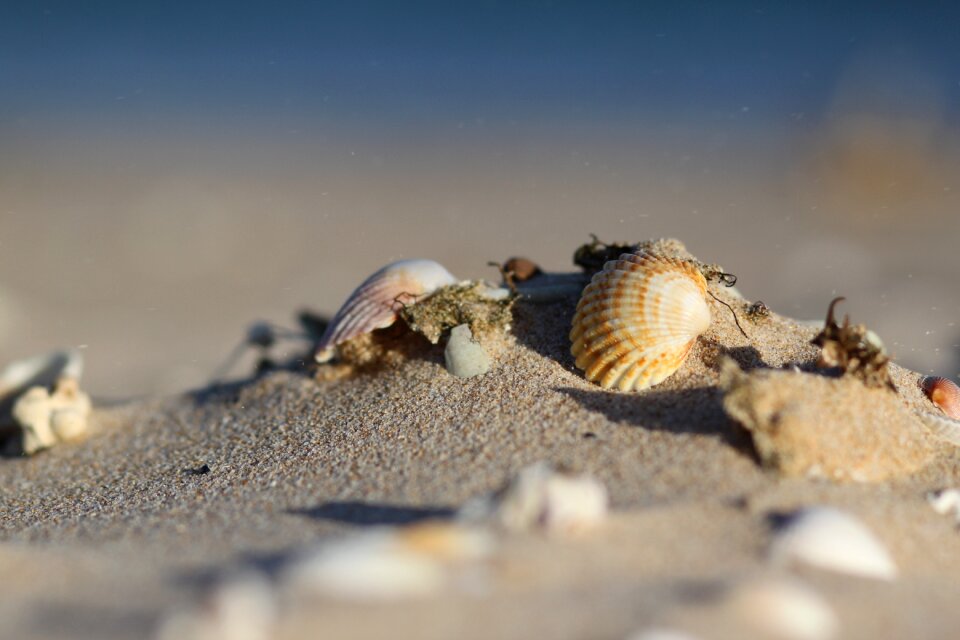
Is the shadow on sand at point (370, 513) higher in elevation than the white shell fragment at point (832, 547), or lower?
lower

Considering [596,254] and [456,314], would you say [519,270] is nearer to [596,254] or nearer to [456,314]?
[596,254]

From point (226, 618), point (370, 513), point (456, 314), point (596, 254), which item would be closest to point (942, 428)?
point (596, 254)

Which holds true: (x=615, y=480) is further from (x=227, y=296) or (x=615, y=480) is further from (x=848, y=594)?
(x=227, y=296)

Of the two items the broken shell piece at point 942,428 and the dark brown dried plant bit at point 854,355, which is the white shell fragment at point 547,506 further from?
the broken shell piece at point 942,428

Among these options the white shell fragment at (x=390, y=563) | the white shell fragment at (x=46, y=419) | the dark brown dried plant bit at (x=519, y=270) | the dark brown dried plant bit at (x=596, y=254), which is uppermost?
the dark brown dried plant bit at (x=596, y=254)

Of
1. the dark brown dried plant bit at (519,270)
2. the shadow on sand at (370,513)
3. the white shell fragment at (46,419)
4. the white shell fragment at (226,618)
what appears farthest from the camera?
the dark brown dried plant bit at (519,270)

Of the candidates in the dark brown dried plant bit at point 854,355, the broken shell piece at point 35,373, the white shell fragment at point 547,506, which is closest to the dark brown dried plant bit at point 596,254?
the dark brown dried plant bit at point 854,355

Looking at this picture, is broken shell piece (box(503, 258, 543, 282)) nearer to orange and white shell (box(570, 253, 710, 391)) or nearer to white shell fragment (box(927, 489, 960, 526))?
orange and white shell (box(570, 253, 710, 391))
